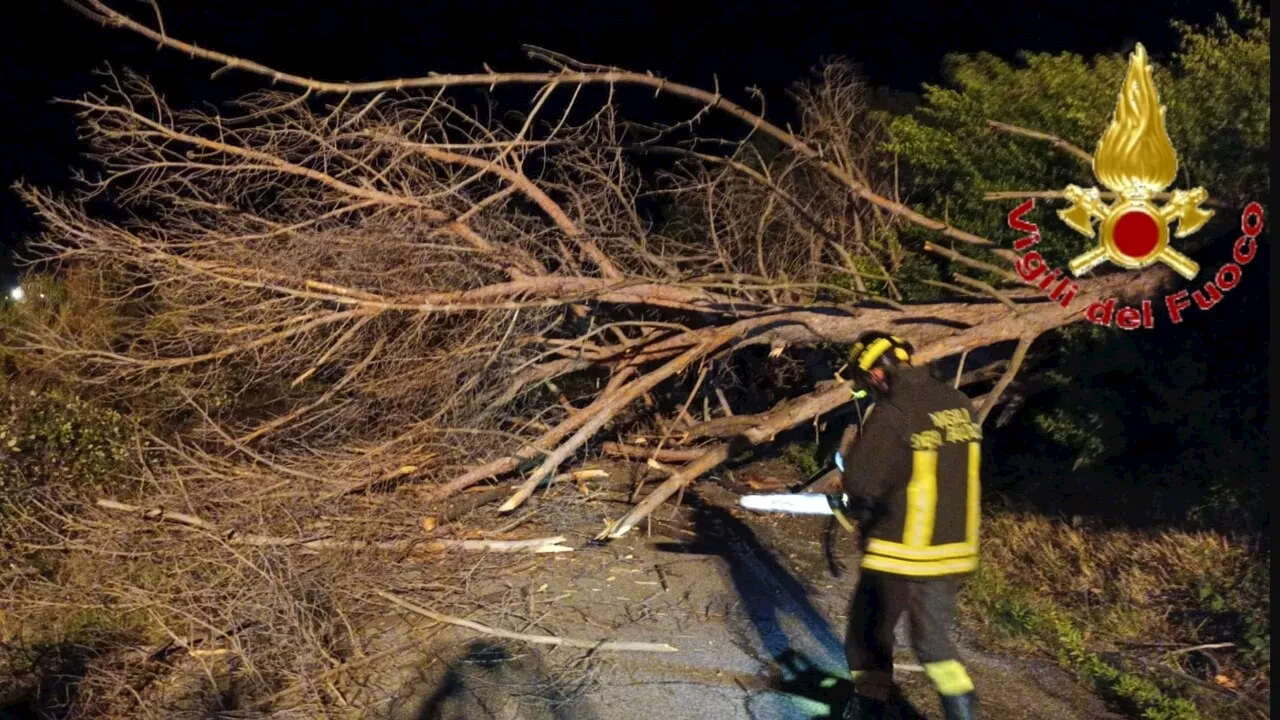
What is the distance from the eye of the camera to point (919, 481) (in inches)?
175

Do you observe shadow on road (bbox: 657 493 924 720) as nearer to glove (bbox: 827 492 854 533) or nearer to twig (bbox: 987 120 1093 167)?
glove (bbox: 827 492 854 533)

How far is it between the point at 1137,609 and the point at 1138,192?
2441mm

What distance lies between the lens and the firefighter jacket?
4469 millimetres

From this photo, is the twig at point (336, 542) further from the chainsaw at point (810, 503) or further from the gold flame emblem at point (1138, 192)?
the gold flame emblem at point (1138, 192)

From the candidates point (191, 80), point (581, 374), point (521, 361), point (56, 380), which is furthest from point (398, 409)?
point (191, 80)

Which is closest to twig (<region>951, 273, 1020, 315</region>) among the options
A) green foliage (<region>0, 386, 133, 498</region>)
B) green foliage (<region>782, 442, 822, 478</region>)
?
green foliage (<region>782, 442, 822, 478</region>)

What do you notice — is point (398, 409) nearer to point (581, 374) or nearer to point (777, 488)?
point (581, 374)

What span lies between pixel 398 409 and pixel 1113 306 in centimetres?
444

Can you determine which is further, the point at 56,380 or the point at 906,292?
the point at 906,292

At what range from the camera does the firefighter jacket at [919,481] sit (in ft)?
14.7

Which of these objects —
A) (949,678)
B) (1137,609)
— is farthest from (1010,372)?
(949,678)

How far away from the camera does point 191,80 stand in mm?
13156

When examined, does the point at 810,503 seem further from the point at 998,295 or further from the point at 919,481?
the point at 998,295

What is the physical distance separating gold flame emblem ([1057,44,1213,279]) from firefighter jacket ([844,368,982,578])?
338cm
